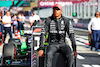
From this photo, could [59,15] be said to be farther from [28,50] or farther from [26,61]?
[28,50]

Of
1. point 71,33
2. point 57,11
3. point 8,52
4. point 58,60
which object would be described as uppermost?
point 57,11

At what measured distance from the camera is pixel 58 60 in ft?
14.7

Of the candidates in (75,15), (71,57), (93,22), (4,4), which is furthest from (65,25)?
(75,15)

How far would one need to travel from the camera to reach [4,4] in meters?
28.0

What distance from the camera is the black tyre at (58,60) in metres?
4.47

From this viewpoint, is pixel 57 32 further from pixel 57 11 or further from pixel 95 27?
pixel 95 27

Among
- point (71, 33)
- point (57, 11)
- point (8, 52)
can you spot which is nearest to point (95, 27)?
point (8, 52)

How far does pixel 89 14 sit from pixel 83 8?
6.71 ft

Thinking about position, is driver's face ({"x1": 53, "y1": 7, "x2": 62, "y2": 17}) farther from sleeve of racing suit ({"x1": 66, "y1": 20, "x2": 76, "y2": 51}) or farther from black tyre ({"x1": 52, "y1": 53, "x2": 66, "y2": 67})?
black tyre ({"x1": 52, "y1": 53, "x2": 66, "y2": 67})

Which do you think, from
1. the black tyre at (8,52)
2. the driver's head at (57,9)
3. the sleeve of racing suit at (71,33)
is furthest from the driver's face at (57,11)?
the black tyre at (8,52)

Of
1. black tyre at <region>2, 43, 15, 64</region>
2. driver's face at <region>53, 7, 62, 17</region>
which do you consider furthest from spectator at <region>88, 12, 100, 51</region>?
driver's face at <region>53, 7, 62, 17</region>

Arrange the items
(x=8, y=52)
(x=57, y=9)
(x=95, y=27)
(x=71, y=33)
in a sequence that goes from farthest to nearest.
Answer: (x=95, y=27)
(x=8, y=52)
(x=71, y=33)
(x=57, y=9)

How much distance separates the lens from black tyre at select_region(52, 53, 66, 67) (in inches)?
176

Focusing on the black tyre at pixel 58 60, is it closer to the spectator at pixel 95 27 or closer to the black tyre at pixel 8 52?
the black tyre at pixel 8 52
